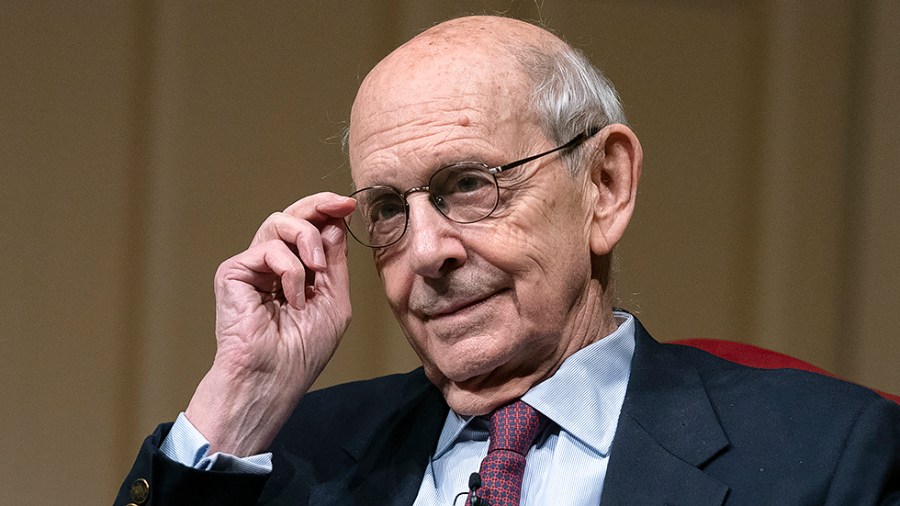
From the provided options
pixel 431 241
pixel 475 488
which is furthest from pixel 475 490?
pixel 431 241

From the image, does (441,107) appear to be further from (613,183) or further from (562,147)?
(613,183)

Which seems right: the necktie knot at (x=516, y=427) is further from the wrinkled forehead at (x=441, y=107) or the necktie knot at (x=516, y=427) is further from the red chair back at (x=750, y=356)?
the red chair back at (x=750, y=356)

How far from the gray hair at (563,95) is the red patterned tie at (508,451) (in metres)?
0.40

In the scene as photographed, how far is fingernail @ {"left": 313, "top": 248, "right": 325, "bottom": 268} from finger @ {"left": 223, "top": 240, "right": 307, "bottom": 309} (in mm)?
25

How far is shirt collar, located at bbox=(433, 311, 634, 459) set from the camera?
71.8 inches

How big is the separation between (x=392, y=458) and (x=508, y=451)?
0.92ft

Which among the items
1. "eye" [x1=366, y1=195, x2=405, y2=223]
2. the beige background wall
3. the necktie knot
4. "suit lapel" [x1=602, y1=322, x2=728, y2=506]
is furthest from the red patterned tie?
the beige background wall

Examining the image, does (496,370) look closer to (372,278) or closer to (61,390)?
(372,278)

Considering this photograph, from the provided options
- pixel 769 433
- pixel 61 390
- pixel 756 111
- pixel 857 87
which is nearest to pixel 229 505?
pixel 769 433

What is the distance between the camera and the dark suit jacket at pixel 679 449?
66.9 inches

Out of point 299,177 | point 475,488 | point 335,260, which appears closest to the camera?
point 475,488

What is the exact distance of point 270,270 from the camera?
1.94 meters

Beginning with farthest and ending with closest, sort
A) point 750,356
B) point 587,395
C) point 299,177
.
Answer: point 299,177 → point 750,356 → point 587,395

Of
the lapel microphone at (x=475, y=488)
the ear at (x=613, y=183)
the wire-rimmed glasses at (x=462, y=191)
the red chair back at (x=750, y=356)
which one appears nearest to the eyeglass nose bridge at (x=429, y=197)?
the wire-rimmed glasses at (x=462, y=191)
